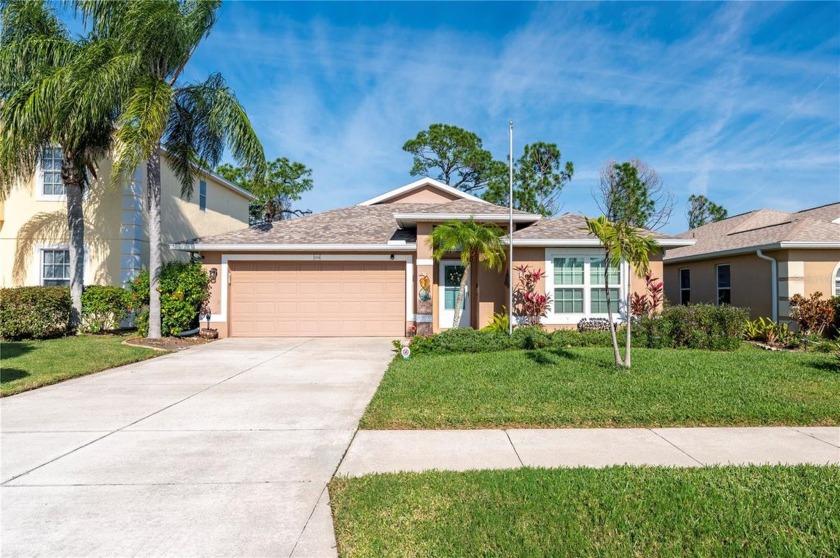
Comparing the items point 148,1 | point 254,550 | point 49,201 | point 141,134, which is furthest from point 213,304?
point 254,550

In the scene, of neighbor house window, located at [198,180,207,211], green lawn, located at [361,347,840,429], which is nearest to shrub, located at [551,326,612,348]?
green lawn, located at [361,347,840,429]

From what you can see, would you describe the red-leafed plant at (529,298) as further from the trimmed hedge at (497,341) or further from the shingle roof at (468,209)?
the trimmed hedge at (497,341)

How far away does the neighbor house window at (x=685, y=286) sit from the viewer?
17.7 metres

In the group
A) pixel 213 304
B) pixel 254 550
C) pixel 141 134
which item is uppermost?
pixel 141 134

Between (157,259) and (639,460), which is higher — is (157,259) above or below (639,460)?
above

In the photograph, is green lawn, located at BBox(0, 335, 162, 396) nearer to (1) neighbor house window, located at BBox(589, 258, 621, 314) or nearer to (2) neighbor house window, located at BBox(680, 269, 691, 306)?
(1) neighbor house window, located at BBox(589, 258, 621, 314)

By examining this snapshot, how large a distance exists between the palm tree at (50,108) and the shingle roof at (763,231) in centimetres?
1795

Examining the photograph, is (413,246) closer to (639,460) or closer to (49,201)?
(639,460)

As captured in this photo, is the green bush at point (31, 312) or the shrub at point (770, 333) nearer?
the shrub at point (770, 333)

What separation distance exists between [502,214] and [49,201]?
44.9 ft

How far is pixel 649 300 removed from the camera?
1311cm

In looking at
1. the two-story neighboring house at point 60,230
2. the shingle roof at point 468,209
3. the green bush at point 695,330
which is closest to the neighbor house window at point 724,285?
the green bush at point 695,330

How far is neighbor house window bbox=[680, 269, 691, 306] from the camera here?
695 inches

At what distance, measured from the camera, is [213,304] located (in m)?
14.1
